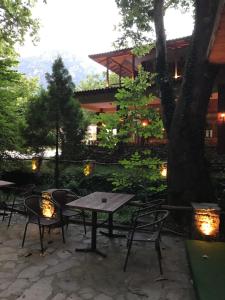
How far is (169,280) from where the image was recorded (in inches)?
162

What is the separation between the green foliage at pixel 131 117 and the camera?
7.13 m

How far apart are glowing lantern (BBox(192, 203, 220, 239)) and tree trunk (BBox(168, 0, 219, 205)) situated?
1.42 meters

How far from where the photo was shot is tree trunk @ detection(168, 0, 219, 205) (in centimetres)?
647

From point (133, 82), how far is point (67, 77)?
2728 millimetres

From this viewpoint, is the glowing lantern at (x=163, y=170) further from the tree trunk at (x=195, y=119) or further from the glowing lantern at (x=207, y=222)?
the glowing lantern at (x=207, y=222)

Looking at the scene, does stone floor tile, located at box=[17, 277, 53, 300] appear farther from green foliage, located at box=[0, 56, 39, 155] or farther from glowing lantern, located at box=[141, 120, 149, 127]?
green foliage, located at box=[0, 56, 39, 155]

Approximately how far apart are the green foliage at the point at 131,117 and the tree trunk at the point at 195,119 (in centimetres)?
85

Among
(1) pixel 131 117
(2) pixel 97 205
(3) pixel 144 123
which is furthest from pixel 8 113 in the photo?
(2) pixel 97 205

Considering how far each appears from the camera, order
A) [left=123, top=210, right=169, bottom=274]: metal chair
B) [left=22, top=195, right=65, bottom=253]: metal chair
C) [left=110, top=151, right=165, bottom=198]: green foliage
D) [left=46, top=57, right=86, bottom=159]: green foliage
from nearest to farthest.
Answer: [left=123, top=210, right=169, bottom=274]: metal chair < [left=22, top=195, right=65, bottom=253]: metal chair < [left=110, top=151, right=165, bottom=198]: green foliage < [left=46, top=57, right=86, bottom=159]: green foliage

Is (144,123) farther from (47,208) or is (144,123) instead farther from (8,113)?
(8,113)

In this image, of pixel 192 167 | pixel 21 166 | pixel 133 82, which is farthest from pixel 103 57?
pixel 192 167

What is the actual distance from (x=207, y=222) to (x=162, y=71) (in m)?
4.46

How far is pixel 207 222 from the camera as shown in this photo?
5.01 m

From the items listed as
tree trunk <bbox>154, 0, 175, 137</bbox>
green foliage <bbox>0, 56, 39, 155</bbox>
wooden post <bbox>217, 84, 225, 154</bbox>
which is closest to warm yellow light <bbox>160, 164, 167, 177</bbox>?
tree trunk <bbox>154, 0, 175, 137</bbox>
